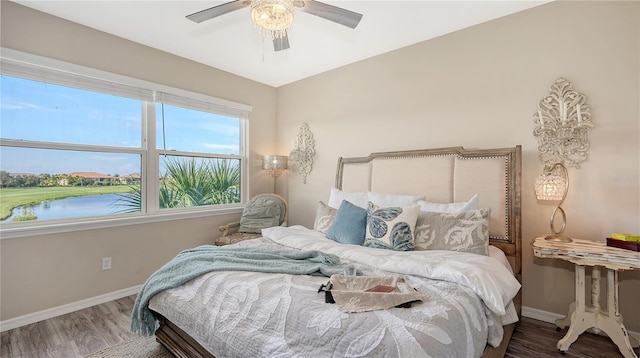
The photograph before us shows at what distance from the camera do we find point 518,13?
8.48ft

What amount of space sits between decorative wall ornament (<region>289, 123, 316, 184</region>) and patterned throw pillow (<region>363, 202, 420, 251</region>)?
1950 millimetres

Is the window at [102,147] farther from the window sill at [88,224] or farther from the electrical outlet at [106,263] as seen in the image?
the electrical outlet at [106,263]

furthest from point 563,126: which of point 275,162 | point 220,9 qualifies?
point 275,162

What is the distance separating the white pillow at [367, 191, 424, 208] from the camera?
9.16ft

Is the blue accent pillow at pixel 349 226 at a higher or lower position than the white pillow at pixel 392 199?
lower

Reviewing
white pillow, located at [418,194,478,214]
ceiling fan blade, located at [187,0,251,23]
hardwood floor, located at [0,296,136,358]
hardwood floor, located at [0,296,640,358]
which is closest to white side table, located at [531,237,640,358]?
hardwood floor, located at [0,296,640,358]

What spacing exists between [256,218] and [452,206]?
2.42 meters

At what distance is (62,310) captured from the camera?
266 cm

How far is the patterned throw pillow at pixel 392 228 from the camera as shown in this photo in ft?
7.41

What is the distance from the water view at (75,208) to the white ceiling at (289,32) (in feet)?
5.60

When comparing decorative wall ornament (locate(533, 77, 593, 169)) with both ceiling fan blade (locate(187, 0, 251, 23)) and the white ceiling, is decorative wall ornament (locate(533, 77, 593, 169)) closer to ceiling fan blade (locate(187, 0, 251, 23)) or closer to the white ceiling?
the white ceiling

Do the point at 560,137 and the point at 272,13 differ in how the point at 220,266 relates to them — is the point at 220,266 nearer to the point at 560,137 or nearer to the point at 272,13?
the point at 272,13

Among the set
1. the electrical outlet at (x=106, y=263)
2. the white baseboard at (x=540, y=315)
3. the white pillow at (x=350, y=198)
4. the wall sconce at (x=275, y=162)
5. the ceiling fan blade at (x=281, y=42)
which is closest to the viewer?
the ceiling fan blade at (x=281, y=42)

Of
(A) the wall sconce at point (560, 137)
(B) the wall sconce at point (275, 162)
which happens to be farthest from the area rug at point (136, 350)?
(A) the wall sconce at point (560, 137)
